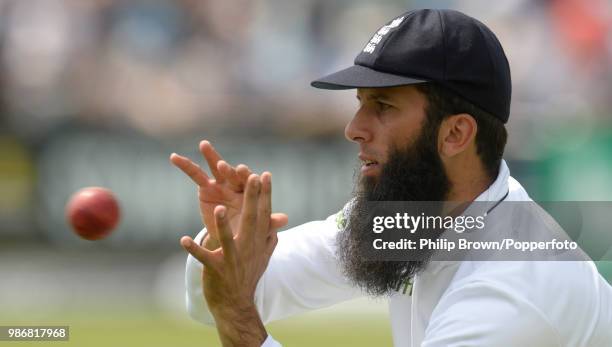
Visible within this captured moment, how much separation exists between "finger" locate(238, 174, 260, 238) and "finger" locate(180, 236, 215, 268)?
110 mm

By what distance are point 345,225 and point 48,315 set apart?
5.50 metres

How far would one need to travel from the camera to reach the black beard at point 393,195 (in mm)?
3455

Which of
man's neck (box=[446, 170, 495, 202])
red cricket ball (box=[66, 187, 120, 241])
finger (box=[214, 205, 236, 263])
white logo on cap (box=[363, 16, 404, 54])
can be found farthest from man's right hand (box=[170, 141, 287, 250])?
red cricket ball (box=[66, 187, 120, 241])

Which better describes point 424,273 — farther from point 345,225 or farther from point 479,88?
point 479,88

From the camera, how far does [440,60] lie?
3.35 m

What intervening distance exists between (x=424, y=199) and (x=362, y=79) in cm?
50

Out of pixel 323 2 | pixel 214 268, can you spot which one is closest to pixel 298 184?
pixel 323 2

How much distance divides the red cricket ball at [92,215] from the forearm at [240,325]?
166 cm

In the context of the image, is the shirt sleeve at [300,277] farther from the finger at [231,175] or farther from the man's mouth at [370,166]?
the finger at [231,175]

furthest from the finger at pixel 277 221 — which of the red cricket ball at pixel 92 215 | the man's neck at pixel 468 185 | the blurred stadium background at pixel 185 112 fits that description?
the blurred stadium background at pixel 185 112

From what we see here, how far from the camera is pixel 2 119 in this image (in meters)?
10.5

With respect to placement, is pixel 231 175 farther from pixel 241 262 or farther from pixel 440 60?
pixel 440 60

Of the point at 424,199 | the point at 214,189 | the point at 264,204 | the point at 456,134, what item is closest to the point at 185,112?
the point at 424,199

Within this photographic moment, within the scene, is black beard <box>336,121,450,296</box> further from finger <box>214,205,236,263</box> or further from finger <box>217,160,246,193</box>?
finger <box>214,205,236,263</box>
